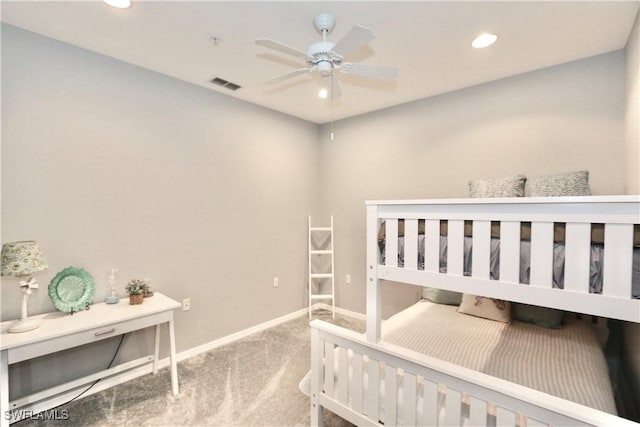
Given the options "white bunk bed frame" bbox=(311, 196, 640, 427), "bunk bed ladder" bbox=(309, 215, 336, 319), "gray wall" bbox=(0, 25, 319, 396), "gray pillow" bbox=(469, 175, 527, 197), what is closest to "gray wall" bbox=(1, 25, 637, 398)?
"gray wall" bbox=(0, 25, 319, 396)

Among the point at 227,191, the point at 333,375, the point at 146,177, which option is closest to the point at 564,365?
the point at 333,375

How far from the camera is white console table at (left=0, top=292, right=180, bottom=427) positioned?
1.57m

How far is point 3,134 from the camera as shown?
6.03ft

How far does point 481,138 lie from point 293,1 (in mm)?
2059

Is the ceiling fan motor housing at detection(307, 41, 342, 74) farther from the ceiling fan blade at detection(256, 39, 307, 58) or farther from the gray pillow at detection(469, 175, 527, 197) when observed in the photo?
the gray pillow at detection(469, 175, 527, 197)

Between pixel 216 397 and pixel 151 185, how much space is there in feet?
5.65

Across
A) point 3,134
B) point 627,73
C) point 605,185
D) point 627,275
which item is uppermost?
point 627,73

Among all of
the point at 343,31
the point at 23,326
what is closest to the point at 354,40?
the point at 343,31

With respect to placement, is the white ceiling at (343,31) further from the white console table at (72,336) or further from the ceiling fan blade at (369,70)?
the white console table at (72,336)

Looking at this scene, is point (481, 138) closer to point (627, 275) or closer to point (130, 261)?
point (627, 275)

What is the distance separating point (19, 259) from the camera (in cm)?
165

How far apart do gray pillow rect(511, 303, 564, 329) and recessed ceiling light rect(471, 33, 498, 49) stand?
1.93m

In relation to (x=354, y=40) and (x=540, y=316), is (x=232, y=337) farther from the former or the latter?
(x=354, y=40)

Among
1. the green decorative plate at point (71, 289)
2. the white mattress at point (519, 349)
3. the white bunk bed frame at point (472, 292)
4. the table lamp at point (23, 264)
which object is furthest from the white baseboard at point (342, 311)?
the table lamp at point (23, 264)
